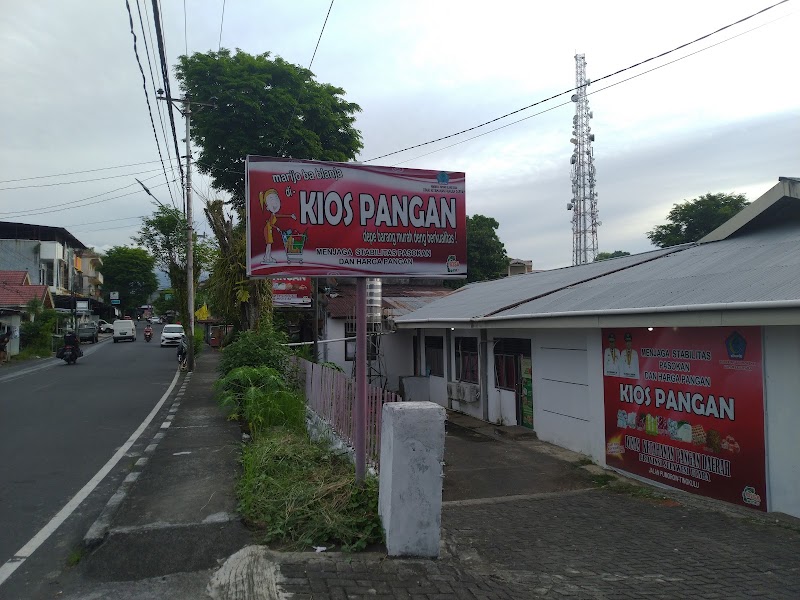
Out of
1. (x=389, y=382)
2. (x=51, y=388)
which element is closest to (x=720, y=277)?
(x=389, y=382)

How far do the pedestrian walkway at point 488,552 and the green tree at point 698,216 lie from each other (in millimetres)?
33681

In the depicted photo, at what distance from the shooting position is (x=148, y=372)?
23.2 m

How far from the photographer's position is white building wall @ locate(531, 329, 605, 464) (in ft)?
30.8

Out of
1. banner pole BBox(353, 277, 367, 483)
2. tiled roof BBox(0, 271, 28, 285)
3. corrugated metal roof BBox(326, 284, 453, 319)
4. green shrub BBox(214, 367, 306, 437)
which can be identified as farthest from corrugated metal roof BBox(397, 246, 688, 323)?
tiled roof BBox(0, 271, 28, 285)

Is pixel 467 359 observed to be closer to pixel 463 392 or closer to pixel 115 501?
pixel 463 392

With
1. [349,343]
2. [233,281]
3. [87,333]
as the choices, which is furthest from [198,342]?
[87,333]

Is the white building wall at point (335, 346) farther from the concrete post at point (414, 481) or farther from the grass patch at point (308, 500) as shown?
the concrete post at point (414, 481)

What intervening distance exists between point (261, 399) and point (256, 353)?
296 centimetres

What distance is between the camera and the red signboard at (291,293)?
88.6ft

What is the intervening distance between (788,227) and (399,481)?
8.36 metres

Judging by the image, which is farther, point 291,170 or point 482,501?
point 482,501

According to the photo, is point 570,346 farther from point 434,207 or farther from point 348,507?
point 348,507

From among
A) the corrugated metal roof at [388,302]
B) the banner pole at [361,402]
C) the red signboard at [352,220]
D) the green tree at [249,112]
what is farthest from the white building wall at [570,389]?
the green tree at [249,112]

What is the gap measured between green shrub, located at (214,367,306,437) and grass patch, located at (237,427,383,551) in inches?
92.3
